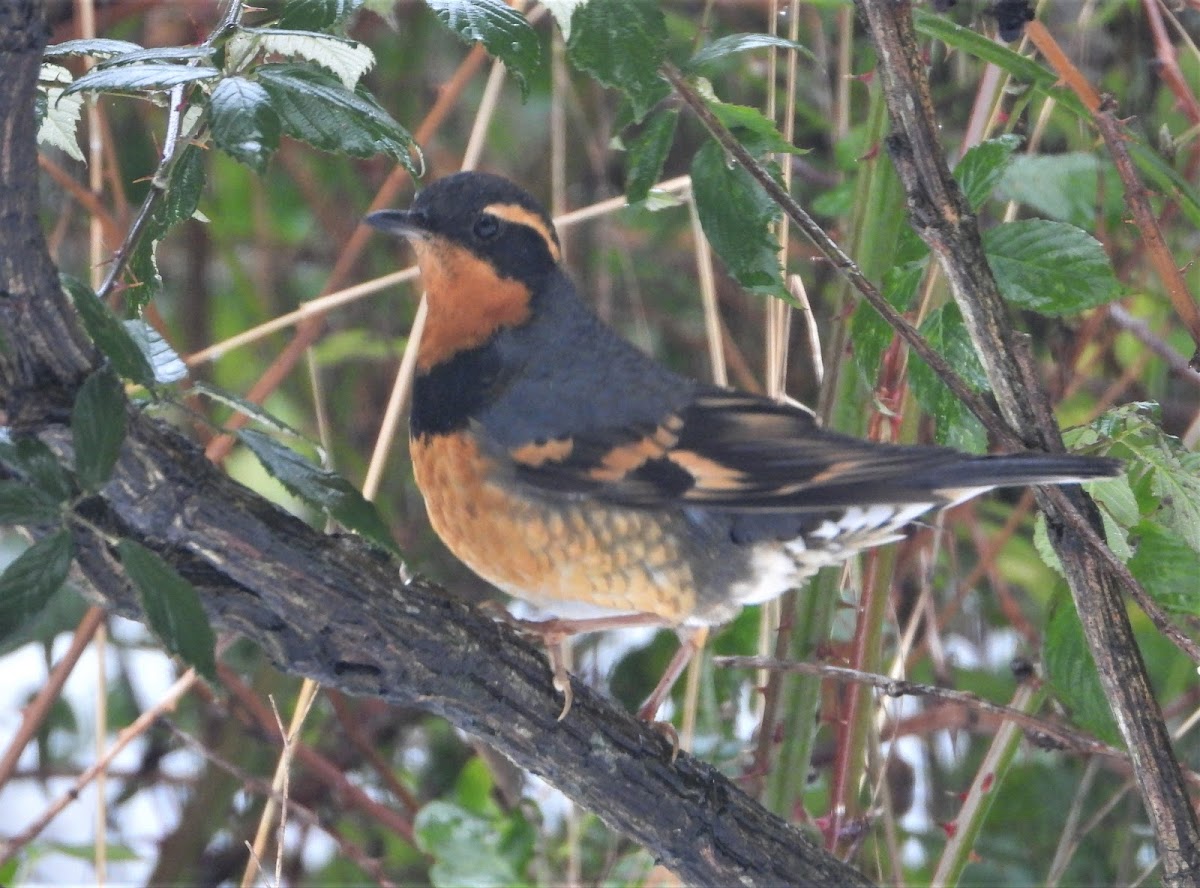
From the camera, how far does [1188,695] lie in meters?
3.73

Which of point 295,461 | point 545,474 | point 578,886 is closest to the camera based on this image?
point 295,461

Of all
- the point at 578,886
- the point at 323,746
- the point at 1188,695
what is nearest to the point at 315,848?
the point at 323,746

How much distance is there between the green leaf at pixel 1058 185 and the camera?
2.93 meters

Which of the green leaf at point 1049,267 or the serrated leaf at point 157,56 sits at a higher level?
the serrated leaf at point 157,56

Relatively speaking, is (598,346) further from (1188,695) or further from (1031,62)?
(1188,695)

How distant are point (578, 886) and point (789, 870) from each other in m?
1.00

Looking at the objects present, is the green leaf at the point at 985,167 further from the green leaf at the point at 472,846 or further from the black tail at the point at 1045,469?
the green leaf at the point at 472,846

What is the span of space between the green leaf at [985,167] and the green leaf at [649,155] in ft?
1.40

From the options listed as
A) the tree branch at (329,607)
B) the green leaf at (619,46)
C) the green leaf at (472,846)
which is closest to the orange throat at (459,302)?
the tree branch at (329,607)

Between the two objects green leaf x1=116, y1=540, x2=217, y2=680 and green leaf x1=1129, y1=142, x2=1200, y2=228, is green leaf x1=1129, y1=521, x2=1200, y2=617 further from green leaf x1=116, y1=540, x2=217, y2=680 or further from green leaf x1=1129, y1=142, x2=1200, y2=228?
green leaf x1=116, y1=540, x2=217, y2=680

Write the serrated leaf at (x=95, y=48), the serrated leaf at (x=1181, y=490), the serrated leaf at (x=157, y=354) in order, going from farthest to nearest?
the serrated leaf at (x=1181, y=490)
the serrated leaf at (x=95, y=48)
the serrated leaf at (x=157, y=354)

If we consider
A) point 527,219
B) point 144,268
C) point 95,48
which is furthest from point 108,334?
point 527,219

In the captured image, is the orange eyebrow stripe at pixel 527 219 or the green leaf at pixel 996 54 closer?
the green leaf at pixel 996 54

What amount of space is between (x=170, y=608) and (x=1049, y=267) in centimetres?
130
